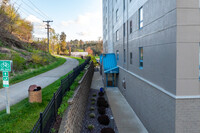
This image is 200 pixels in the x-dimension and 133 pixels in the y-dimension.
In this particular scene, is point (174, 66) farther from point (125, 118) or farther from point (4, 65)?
point (4, 65)

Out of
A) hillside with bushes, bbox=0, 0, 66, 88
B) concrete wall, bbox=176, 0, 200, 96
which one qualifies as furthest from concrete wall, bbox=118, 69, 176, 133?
hillside with bushes, bbox=0, 0, 66, 88

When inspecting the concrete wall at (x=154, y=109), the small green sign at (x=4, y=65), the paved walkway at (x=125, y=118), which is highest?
the small green sign at (x=4, y=65)

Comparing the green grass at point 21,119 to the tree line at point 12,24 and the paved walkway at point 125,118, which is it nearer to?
the paved walkway at point 125,118

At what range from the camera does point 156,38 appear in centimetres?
810

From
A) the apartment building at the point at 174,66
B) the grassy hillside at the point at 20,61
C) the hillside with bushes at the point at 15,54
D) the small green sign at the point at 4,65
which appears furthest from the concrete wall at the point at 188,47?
the grassy hillside at the point at 20,61

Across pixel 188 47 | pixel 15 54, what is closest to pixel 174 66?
pixel 188 47

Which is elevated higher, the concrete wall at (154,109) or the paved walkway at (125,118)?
the concrete wall at (154,109)

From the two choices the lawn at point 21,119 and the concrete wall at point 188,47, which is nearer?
the lawn at point 21,119

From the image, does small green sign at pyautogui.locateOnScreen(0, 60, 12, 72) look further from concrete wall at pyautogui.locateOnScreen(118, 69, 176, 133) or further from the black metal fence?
concrete wall at pyautogui.locateOnScreen(118, 69, 176, 133)

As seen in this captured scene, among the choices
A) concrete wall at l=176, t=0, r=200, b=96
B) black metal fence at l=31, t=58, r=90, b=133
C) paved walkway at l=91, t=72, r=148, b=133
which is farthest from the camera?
paved walkway at l=91, t=72, r=148, b=133

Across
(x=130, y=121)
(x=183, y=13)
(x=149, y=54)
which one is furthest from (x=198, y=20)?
(x=130, y=121)

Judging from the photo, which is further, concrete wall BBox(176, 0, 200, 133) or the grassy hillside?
the grassy hillside

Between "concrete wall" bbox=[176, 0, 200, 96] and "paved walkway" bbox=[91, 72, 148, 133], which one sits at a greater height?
"concrete wall" bbox=[176, 0, 200, 96]

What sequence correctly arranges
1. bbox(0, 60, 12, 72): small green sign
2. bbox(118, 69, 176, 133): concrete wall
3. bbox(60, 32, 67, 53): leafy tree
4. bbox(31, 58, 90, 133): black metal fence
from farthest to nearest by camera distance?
bbox(60, 32, 67, 53): leafy tree, bbox(118, 69, 176, 133): concrete wall, bbox(0, 60, 12, 72): small green sign, bbox(31, 58, 90, 133): black metal fence
